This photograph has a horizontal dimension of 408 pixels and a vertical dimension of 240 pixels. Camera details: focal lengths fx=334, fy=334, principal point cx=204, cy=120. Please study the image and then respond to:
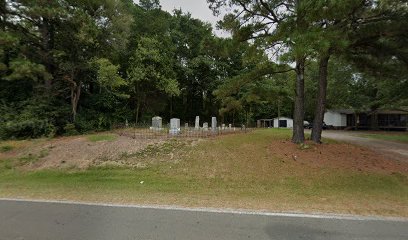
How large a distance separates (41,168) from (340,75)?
30003 millimetres

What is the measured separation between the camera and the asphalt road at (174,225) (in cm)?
527

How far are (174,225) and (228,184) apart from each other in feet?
17.0

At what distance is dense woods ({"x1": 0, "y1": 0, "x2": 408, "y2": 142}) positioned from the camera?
12470 mm

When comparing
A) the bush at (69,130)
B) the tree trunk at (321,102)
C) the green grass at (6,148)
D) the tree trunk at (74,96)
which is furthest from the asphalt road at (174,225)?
the tree trunk at (74,96)

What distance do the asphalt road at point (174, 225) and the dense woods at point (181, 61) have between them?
502 cm

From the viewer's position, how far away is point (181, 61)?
132 ft

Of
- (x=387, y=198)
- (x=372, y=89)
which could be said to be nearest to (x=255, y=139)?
(x=387, y=198)

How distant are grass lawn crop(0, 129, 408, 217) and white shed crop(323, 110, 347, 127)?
32.5m

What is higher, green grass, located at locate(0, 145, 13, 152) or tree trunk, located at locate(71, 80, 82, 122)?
tree trunk, located at locate(71, 80, 82, 122)

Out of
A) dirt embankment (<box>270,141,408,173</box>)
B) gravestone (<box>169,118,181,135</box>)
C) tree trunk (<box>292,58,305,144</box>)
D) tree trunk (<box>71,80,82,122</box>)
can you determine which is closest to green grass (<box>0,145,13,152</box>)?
tree trunk (<box>71,80,82,122</box>)

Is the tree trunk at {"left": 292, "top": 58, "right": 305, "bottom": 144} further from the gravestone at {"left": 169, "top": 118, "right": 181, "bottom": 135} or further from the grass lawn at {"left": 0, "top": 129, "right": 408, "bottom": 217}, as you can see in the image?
the gravestone at {"left": 169, "top": 118, "right": 181, "bottom": 135}

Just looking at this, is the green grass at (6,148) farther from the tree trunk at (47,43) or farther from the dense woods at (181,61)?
the tree trunk at (47,43)

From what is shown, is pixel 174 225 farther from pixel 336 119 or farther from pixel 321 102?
pixel 336 119

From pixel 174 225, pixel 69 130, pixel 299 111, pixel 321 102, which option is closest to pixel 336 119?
pixel 321 102
